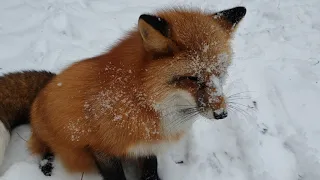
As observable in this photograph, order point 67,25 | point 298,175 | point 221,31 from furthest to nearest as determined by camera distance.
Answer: point 67,25 → point 298,175 → point 221,31

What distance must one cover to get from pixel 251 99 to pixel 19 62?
3222 mm

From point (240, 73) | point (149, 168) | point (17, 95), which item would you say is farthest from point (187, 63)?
point (240, 73)

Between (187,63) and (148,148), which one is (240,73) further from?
(187,63)

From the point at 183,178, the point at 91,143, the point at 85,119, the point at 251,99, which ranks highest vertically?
the point at 85,119

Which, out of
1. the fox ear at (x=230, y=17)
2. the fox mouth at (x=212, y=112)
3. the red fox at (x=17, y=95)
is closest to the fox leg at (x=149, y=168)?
the fox mouth at (x=212, y=112)

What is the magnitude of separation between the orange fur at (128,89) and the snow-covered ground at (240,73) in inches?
26.0

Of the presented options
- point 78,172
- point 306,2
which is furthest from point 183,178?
point 306,2

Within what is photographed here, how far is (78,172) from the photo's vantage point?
368cm

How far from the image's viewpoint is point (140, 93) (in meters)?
2.80

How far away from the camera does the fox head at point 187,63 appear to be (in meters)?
2.59

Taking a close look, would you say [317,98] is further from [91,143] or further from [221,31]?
[91,143]

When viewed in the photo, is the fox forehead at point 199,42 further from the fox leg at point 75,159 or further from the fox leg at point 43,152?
the fox leg at point 43,152

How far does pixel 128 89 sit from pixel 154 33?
0.59 meters

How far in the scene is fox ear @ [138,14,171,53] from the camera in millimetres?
2404
